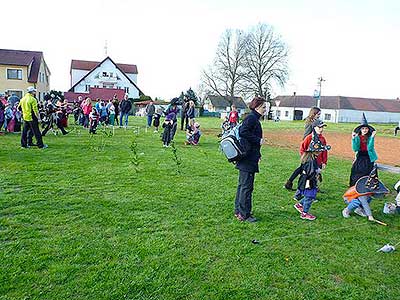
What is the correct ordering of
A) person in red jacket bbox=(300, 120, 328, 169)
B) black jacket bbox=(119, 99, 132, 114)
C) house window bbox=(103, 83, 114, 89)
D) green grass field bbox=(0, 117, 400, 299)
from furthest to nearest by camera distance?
house window bbox=(103, 83, 114, 89) → black jacket bbox=(119, 99, 132, 114) → person in red jacket bbox=(300, 120, 328, 169) → green grass field bbox=(0, 117, 400, 299)

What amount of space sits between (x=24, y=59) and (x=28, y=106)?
1646 inches

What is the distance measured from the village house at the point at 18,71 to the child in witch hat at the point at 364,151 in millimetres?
46036

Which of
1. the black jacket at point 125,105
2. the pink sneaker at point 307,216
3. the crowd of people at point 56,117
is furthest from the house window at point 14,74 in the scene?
the pink sneaker at point 307,216

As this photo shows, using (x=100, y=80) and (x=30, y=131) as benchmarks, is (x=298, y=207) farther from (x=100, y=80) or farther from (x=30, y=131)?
(x=100, y=80)

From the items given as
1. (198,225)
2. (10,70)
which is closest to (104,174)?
(198,225)

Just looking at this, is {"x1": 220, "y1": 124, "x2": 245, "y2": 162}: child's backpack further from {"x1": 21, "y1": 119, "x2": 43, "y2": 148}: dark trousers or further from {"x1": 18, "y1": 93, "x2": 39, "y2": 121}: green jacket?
{"x1": 21, "y1": 119, "x2": 43, "y2": 148}: dark trousers

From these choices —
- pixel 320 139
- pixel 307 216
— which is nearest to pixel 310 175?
pixel 307 216

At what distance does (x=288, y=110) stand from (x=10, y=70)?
59528 mm

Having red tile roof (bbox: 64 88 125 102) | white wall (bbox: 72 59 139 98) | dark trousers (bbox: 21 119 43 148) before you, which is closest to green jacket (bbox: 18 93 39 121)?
dark trousers (bbox: 21 119 43 148)

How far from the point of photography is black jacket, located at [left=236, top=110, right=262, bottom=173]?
570cm

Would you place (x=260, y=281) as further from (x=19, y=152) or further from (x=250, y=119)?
(x=19, y=152)

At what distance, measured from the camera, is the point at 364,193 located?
620 centimetres

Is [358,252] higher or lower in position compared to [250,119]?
lower

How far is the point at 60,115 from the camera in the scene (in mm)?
17234
